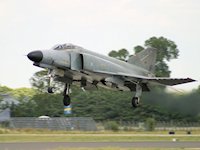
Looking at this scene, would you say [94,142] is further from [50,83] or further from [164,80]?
[50,83]

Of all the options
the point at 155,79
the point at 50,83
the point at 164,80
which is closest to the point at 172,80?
the point at 164,80

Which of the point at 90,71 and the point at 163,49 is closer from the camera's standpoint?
the point at 90,71

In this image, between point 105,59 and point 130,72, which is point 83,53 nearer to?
point 105,59

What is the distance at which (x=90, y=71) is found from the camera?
28359 millimetres

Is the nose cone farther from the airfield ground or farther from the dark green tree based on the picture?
the dark green tree

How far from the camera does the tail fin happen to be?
1289 inches

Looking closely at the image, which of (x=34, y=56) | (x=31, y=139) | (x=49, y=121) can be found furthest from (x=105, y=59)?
(x=49, y=121)

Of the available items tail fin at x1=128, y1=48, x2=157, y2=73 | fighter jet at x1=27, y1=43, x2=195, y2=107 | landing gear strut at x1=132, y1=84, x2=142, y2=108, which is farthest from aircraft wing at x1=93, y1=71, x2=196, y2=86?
tail fin at x1=128, y1=48, x2=157, y2=73

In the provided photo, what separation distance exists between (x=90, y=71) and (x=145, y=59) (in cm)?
579

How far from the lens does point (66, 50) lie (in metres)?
27.9

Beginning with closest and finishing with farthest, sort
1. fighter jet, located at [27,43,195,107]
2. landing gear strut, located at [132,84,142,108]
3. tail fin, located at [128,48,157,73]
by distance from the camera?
fighter jet, located at [27,43,195,107] < landing gear strut, located at [132,84,142,108] < tail fin, located at [128,48,157,73]

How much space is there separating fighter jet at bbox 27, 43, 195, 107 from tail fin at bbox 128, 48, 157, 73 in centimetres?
7

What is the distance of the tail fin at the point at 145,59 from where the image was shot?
32.8 meters

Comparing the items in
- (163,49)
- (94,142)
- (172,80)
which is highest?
(163,49)
